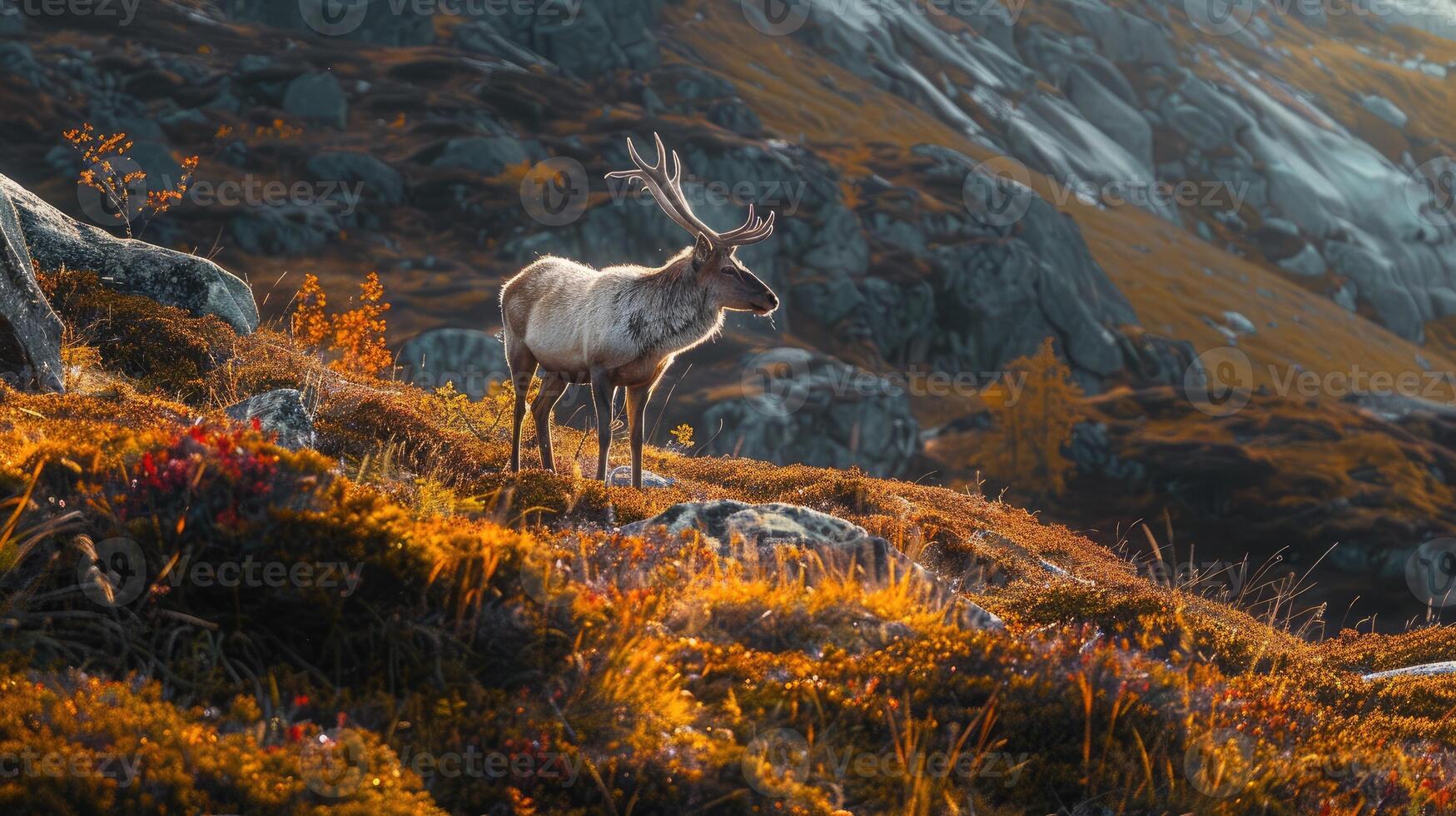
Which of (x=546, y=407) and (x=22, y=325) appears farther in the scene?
(x=546, y=407)

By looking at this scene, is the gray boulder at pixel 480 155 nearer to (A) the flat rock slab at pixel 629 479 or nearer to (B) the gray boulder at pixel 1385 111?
(A) the flat rock slab at pixel 629 479

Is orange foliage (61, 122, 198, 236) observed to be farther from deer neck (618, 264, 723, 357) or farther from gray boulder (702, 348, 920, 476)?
gray boulder (702, 348, 920, 476)

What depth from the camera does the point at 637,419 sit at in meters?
13.4

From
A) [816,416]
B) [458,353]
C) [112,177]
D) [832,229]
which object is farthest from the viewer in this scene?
[832,229]

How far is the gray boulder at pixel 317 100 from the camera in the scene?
83375 mm

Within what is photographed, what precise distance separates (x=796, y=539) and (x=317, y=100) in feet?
281

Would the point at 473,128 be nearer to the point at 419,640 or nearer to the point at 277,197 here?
the point at 277,197

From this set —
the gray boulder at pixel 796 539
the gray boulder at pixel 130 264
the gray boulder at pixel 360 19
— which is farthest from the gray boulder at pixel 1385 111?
the gray boulder at pixel 796 539

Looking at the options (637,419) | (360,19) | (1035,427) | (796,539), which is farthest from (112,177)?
(360,19)

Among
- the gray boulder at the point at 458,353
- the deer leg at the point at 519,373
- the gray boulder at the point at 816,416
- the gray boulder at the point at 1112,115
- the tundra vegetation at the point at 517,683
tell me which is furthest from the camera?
the gray boulder at the point at 1112,115

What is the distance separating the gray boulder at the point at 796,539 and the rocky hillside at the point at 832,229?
2146 centimetres

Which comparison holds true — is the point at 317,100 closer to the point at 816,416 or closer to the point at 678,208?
the point at 816,416

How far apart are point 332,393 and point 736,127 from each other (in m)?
92.2

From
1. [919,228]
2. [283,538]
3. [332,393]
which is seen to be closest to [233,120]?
[919,228]
